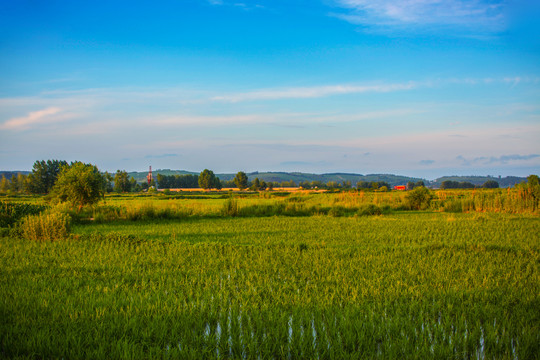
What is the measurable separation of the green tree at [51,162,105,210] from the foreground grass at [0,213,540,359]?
9.83 m

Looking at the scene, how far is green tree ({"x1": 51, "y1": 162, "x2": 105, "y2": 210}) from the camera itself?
20.6 meters

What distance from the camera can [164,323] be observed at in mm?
4879

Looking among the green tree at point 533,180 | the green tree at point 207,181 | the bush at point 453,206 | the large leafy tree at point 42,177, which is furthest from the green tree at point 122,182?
the green tree at point 533,180

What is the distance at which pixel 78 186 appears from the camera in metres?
20.6

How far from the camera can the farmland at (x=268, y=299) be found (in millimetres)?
4332

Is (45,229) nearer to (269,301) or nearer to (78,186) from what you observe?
(78,186)

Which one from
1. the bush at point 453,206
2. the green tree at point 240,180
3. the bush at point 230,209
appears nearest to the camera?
the bush at point 230,209

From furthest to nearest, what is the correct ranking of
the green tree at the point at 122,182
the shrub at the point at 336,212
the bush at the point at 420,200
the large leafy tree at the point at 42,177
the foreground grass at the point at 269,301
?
the green tree at the point at 122,182 → the large leafy tree at the point at 42,177 → the bush at the point at 420,200 → the shrub at the point at 336,212 → the foreground grass at the point at 269,301

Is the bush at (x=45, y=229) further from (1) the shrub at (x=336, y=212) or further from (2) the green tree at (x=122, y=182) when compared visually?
(2) the green tree at (x=122, y=182)

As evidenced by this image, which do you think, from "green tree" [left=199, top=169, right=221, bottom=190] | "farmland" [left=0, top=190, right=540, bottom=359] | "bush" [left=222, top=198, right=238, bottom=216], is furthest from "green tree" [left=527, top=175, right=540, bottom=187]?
"green tree" [left=199, top=169, right=221, bottom=190]

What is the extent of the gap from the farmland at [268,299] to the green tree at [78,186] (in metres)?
8.45

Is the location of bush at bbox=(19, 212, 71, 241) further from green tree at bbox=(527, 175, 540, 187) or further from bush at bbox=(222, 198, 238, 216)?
green tree at bbox=(527, 175, 540, 187)

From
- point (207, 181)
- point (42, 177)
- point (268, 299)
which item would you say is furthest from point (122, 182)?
point (268, 299)

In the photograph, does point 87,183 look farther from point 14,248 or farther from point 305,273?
point 305,273
